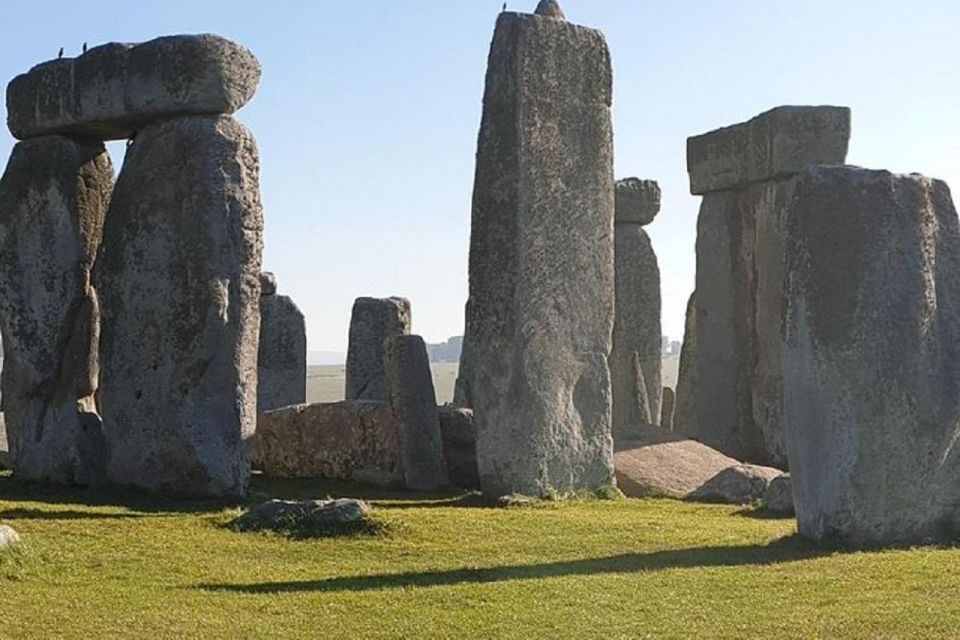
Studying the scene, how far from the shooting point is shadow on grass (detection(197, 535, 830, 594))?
31.1 ft

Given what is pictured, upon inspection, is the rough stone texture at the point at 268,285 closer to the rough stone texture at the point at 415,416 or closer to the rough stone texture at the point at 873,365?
the rough stone texture at the point at 415,416

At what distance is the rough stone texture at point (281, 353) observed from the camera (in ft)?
79.2

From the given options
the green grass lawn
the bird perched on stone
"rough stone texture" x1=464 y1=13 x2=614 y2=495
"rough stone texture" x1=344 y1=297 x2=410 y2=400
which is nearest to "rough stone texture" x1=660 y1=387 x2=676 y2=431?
"rough stone texture" x1=344 y1=297 x2=410 y2=400

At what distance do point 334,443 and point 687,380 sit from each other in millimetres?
7584

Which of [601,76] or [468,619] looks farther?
[601,76]

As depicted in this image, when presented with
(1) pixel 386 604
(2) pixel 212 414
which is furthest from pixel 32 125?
(1) pixel 386 604

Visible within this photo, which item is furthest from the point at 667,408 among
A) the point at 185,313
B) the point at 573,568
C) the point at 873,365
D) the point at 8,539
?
the point at 8,539

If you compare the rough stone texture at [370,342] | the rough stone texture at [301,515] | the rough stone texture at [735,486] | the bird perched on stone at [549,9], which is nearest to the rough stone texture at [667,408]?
the rough stone texture at [370,342]

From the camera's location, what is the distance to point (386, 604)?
886cm

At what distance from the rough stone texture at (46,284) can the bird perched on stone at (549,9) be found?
491 cm

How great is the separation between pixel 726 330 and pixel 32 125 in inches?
391

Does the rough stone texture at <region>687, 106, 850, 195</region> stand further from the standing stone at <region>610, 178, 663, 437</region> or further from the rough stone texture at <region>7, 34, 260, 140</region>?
the rough stone texture at <region>7, 34, 260, 140</region>

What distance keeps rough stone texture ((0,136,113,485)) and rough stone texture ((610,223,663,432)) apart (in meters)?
9.54

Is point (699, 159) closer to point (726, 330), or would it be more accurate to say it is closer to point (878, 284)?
point (726, 330)
